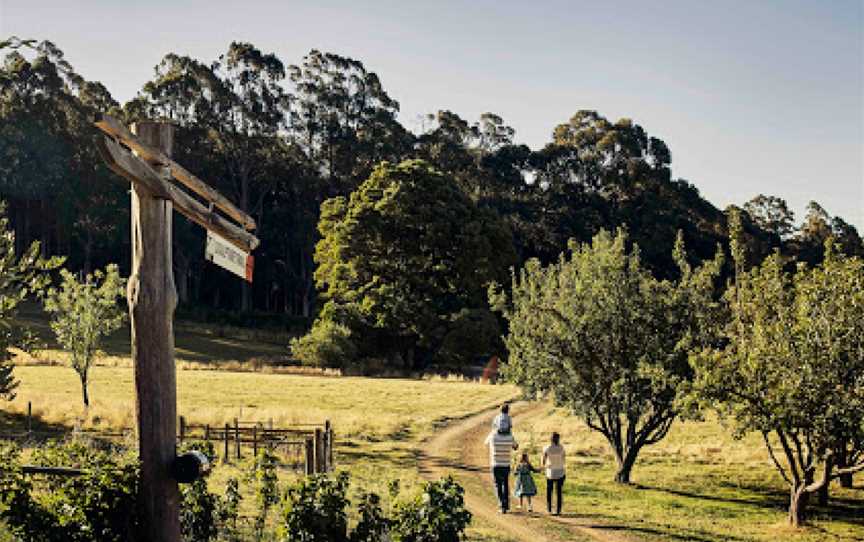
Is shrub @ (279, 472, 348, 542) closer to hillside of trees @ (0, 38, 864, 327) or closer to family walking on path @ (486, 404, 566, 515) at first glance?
family walking on path @ (486, 404, 566, 515)

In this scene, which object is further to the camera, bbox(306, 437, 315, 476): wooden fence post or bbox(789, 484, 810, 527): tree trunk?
bbox(306, 437, 315, 476): wooden fence post

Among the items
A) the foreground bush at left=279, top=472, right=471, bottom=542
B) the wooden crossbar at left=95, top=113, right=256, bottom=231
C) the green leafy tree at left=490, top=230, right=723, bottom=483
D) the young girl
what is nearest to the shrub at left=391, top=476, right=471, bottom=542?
the foreground bush at left=279, top=472, right=471, bottom=542

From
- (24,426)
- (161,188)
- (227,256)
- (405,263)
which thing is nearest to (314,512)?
(227,256)

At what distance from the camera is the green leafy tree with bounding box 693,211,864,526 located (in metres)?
19.6

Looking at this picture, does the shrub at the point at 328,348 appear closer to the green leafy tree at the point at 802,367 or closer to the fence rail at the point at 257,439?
the fence rail at the point at 257,439

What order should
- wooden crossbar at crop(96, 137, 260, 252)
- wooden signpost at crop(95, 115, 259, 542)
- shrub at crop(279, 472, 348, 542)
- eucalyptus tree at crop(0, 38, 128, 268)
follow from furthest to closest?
eucalyptus tree at crop(0, 38, 128, 268)
shrub at crop(279, 472, 348, 542)
wooden signpost at crop(95, 115, 259, 542)
wooden crossbar at crop(96, 137, 260, 252)

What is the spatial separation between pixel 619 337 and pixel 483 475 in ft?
18.9

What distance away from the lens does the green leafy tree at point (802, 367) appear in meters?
19.6

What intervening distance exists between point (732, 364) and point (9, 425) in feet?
81.7

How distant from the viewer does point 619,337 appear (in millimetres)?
24875

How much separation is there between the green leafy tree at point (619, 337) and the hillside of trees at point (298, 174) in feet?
162

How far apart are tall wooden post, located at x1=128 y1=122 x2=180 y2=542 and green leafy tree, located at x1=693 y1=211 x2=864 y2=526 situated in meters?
14.3

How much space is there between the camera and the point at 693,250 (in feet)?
254

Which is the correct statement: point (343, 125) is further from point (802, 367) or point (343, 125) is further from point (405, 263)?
point (802, 367)
